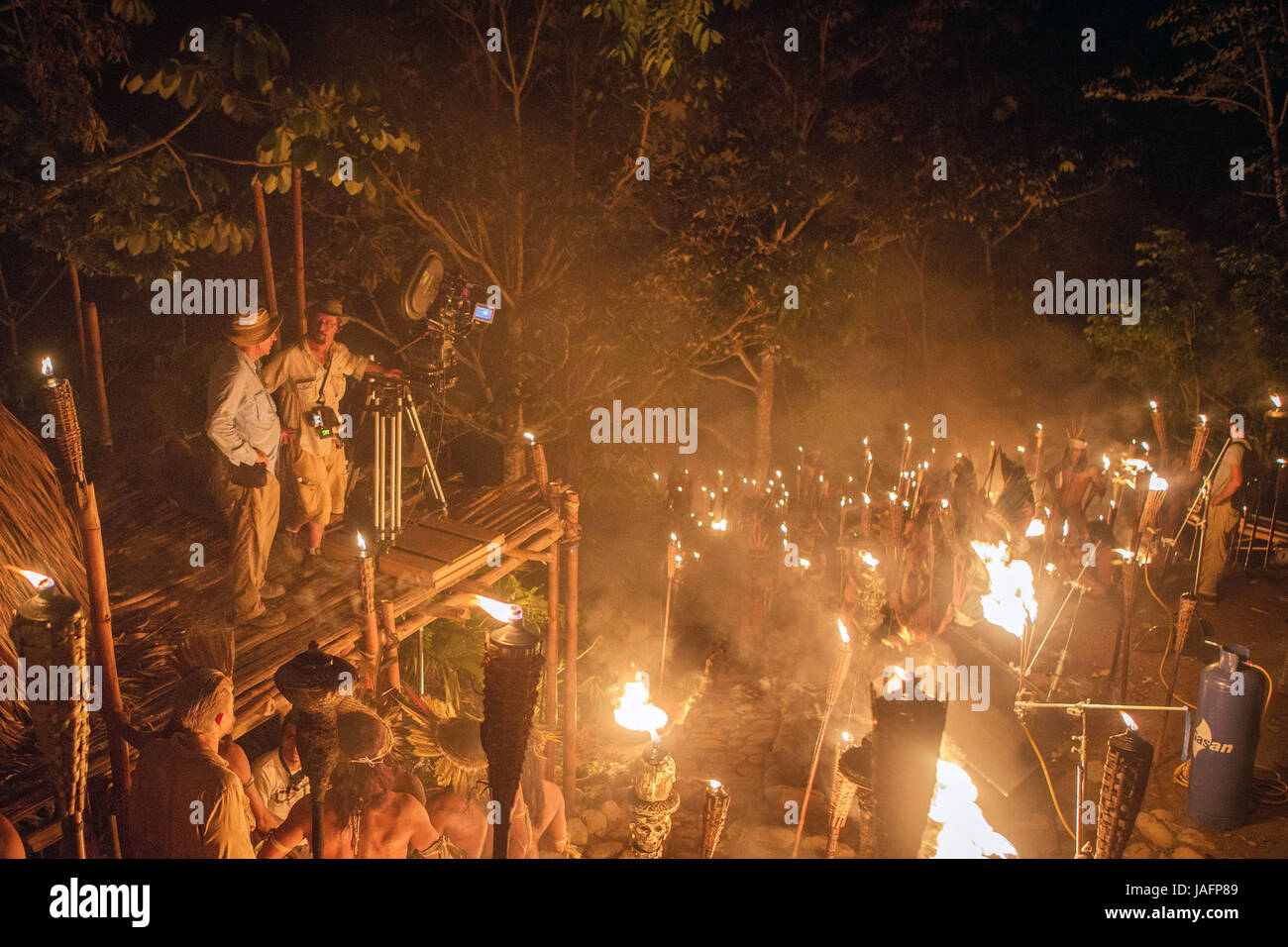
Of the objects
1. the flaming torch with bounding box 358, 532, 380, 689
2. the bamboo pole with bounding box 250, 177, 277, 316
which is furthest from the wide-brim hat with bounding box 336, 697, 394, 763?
the bamboo pole with bounding box 250, 177, 277, 316

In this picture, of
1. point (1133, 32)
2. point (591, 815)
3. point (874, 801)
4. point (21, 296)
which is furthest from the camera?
point (1133, 32)

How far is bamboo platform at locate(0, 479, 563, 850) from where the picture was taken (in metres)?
4.87

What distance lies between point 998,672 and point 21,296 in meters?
15.7

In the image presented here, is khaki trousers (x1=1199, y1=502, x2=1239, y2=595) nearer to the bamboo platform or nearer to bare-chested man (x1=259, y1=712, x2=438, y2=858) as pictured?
the bamboo platform

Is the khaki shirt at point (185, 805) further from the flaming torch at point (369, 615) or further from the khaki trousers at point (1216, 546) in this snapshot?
the khaki trousers at point (1216, 546)

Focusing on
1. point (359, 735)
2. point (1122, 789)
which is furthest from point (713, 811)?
point (359, 735)

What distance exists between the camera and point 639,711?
705 cm

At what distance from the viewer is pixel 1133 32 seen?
2295cm

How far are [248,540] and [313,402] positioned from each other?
1529 mm

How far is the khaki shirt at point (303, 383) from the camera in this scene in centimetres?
684

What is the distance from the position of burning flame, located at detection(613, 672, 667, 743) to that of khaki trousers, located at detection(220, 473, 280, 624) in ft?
10.4

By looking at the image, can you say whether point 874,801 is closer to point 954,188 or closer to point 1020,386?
point 954,188

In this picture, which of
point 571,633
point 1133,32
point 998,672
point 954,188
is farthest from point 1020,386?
point 571,633

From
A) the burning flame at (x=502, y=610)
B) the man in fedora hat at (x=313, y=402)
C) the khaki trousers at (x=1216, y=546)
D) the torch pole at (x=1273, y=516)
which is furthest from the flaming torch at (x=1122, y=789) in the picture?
the torch pole at (x=1273, y=516)
